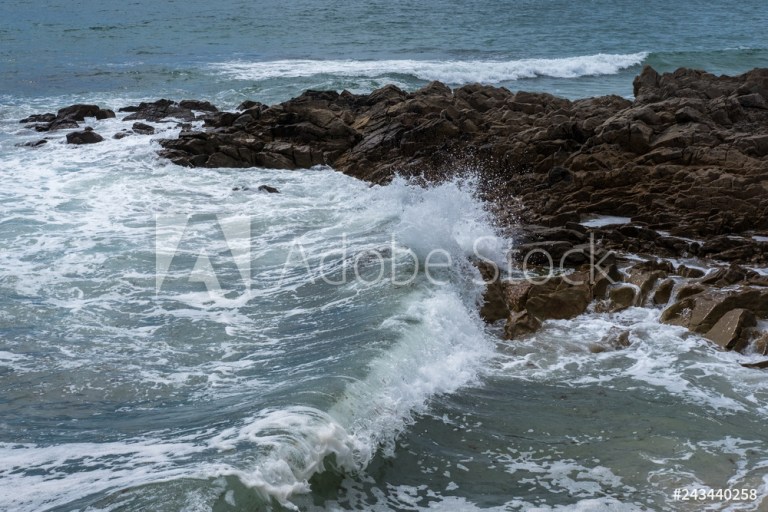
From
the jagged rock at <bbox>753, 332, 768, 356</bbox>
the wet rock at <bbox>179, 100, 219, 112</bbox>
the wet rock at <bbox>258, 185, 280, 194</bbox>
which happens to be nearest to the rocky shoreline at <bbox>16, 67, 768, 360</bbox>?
the jagged rock at <bbox>753, 332, 768, 356</bbox>

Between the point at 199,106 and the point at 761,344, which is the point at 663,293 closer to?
the point at 761,344

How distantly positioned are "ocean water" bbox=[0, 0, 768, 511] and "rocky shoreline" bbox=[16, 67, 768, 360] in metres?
0.43

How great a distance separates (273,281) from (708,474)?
5.72 metres

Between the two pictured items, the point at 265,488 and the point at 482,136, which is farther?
the point at 482,136

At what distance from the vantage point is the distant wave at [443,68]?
27.8 meters

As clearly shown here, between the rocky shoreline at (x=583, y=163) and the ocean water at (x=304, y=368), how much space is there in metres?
0.43

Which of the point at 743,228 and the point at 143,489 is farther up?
the point at 743,228

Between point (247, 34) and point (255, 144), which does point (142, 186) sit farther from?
point (247, 34)

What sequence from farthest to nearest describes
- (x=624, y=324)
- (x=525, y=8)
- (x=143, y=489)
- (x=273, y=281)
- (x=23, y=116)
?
(x=525, y=8) < (x=23, y=116) < (x=273, y=281) < (x=624, y=324) < (x=143, y=489)

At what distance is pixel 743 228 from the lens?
1130 centimetres

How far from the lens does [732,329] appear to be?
27.5ft

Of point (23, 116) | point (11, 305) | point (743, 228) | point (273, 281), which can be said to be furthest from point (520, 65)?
point (11, 305)

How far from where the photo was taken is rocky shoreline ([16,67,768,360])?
9.43 metres

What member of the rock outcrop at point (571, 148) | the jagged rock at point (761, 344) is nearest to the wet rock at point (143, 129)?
the rock outcrop at point (571, 148)
